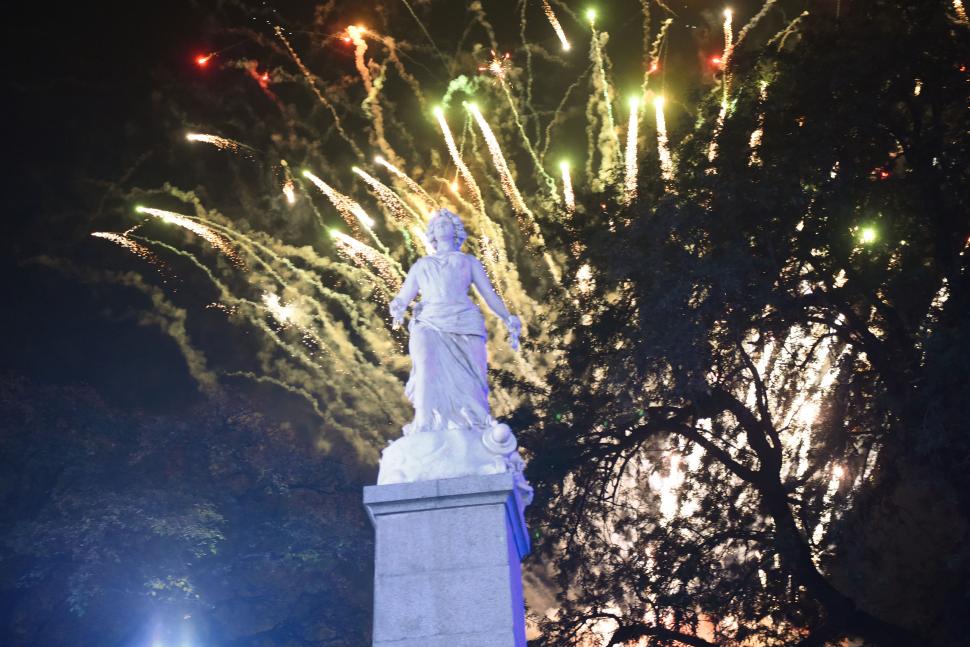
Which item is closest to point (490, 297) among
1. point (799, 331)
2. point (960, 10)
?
point (799, 331)

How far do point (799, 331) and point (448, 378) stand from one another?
9441 millimetres

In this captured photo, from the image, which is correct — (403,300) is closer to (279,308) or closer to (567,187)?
(567,187)

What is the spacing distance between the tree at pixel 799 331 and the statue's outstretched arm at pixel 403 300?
5.13 m

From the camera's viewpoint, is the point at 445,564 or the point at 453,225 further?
the point at 453,225

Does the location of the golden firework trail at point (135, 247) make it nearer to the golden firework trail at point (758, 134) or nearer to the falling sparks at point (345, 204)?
the falling sparks at point (345, 204)

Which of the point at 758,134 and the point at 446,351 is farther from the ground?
the point at 758,134

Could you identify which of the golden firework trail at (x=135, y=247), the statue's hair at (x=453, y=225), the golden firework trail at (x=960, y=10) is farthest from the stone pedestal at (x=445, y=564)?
the golden firework trail at (x=135, y=247)

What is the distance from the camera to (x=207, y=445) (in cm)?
2661

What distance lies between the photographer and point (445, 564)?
276 inches

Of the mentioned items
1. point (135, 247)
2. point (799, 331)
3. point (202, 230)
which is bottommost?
point (799, 331)

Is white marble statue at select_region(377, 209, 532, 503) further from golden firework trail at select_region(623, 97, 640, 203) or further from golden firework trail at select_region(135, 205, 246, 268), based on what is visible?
golden firework trail at select_region(135, 205, 246, 268)

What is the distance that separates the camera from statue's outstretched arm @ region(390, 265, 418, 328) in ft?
27.7

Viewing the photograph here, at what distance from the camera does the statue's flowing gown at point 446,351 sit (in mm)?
7969

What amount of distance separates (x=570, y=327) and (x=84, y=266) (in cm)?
1987
